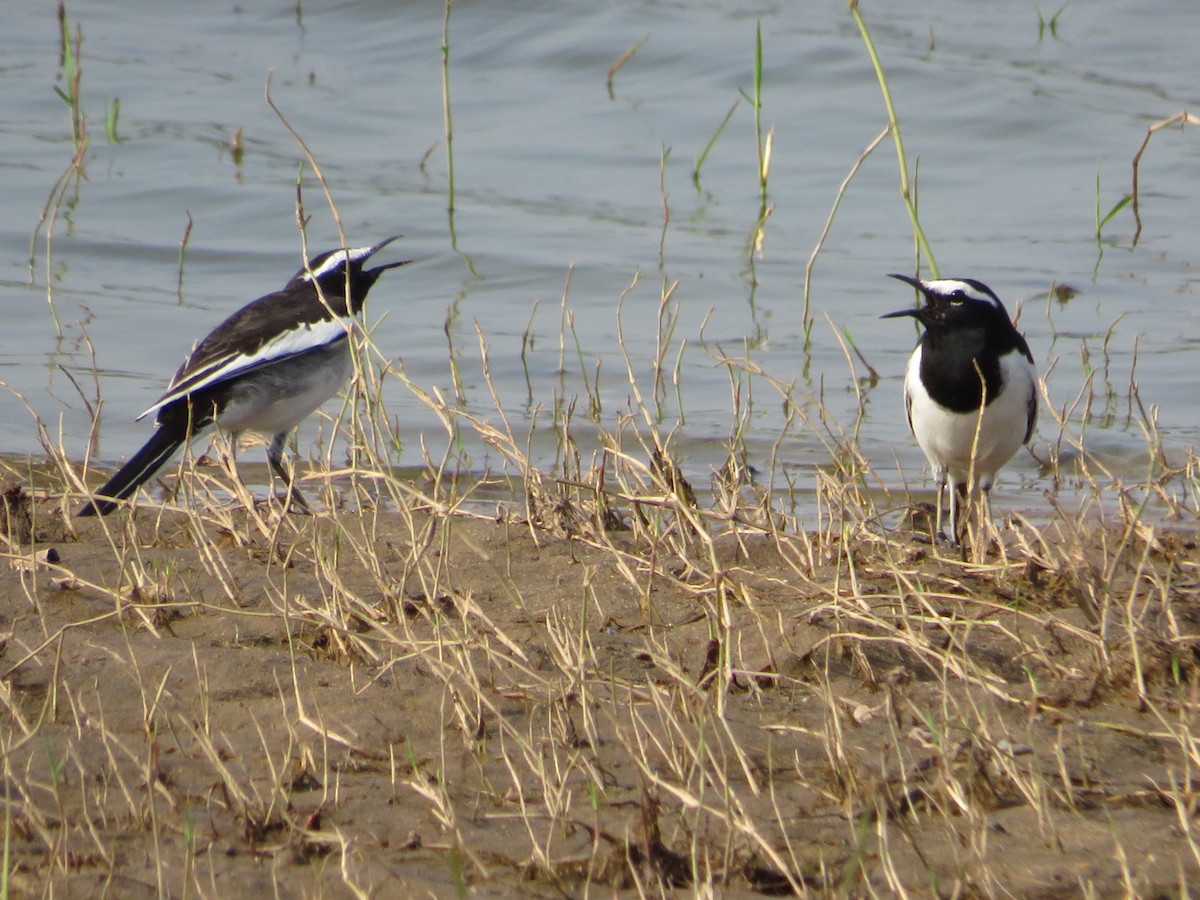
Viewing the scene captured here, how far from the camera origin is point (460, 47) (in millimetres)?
18000

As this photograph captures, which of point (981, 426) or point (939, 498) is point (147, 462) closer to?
point (939, 498)

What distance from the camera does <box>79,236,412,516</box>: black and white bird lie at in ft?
25.1

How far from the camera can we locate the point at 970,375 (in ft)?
23.3

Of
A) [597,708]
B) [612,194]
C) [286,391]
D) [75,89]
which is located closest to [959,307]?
[286,391]

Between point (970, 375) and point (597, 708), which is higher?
point (597, 708)

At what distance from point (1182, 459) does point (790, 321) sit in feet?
10.4

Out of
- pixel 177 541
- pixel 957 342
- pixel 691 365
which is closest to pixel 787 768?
pixel 177 541

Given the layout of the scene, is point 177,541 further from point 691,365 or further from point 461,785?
point 691,365

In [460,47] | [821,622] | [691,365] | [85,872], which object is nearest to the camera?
[85,872]

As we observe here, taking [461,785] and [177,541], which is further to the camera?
[177,541]

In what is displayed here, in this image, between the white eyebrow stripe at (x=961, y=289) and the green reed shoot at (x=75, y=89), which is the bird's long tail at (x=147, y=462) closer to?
the white eyebrow stripe at (x=961, y=289)

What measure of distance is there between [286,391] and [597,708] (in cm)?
412

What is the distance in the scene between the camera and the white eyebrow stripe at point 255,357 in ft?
24.9

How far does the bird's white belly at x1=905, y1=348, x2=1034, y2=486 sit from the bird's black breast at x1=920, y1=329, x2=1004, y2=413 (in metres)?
0.04
